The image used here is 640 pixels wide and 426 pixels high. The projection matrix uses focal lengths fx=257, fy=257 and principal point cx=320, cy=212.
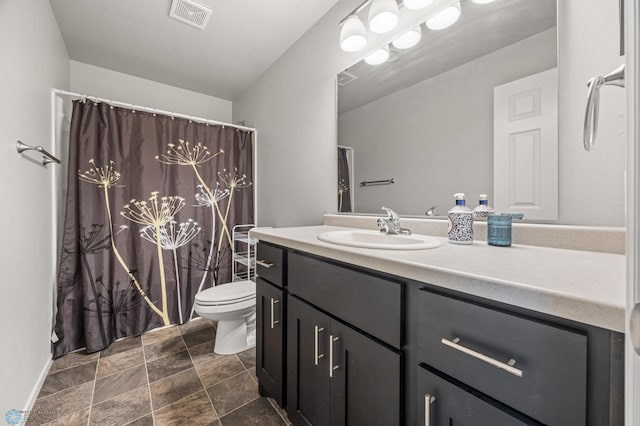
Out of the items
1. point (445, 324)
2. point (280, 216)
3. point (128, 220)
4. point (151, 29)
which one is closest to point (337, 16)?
point (151, 29)

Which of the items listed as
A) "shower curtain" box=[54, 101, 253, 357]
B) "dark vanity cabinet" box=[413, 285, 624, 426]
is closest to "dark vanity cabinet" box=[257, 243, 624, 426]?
"dark vanity cabinet" box=[413, 285, 624, 426]

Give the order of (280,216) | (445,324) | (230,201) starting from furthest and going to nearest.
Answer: (230,201) → (280,216) → (445,324)

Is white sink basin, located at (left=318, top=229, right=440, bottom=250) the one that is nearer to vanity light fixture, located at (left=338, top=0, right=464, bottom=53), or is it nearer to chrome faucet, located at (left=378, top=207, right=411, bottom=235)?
chrome faucet, located at (left=378, top=207, right=411, bottom=235)

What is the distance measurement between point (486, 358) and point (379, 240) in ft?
2.32

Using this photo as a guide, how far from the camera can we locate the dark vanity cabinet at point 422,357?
16.3 inches

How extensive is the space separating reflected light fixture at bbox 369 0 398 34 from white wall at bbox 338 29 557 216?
12.7 inches

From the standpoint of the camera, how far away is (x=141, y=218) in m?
2.08

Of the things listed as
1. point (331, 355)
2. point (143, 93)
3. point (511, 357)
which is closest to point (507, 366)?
point (511, 357)

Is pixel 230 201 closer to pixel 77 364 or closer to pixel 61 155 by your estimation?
pixel 61 155

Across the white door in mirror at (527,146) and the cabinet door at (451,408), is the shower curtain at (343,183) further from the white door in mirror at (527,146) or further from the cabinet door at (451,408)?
the cabinet door at (451,408)

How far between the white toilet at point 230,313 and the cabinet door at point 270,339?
1.53ft

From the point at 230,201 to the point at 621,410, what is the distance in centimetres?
252

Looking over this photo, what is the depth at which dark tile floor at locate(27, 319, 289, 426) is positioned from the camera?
1247 millimetres

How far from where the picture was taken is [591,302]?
395 millimetres
